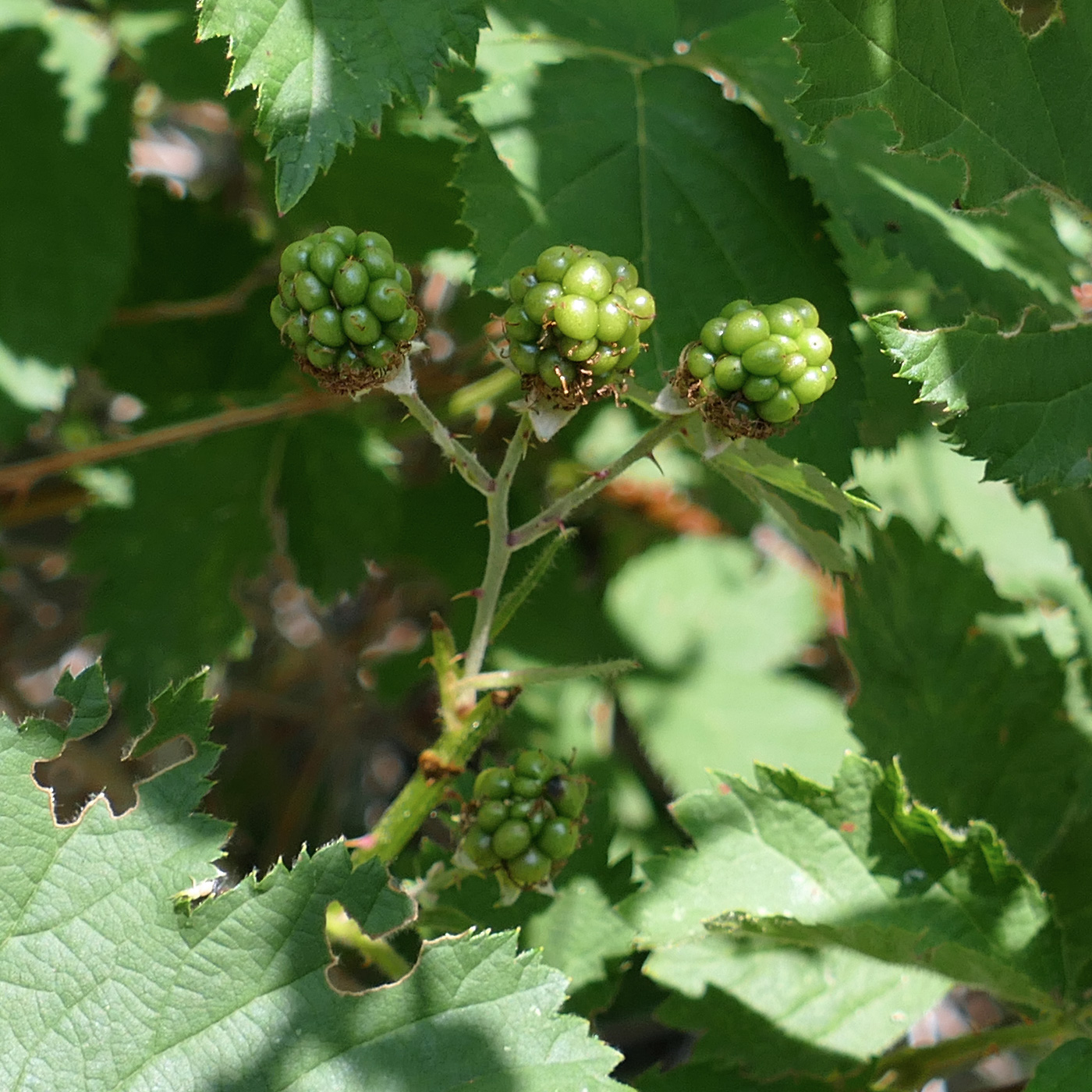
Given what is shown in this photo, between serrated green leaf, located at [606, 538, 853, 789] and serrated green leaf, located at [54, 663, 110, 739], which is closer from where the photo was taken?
serrated green leaf, located at [54, 663, 110, 739]

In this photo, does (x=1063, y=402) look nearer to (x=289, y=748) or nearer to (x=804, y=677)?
(x=804, y=677)

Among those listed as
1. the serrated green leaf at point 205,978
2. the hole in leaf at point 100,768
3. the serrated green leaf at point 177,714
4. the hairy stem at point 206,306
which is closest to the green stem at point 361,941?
the serrated green leaf at point 205,978

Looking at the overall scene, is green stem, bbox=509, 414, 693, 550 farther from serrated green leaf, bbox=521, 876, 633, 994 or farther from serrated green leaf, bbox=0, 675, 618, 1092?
serrated green leaf, bbox=521, 876, 633, 994

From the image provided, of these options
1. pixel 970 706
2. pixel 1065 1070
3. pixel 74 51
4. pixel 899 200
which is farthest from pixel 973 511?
pixel 74 51

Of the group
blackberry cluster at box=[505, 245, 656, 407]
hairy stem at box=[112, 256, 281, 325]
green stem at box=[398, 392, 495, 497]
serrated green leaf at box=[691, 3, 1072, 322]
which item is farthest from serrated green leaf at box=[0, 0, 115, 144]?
blackberry cluster at box=[505, 245, 656, 407]

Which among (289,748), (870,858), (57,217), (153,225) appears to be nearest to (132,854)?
(870,858)

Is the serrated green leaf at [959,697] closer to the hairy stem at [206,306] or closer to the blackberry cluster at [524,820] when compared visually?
the blackberry cluster at [524,820]

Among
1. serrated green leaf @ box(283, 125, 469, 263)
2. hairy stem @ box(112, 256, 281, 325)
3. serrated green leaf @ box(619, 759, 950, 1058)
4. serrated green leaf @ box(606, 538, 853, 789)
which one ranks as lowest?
serrated green leaf @ box(606, 538, 853, 789)
